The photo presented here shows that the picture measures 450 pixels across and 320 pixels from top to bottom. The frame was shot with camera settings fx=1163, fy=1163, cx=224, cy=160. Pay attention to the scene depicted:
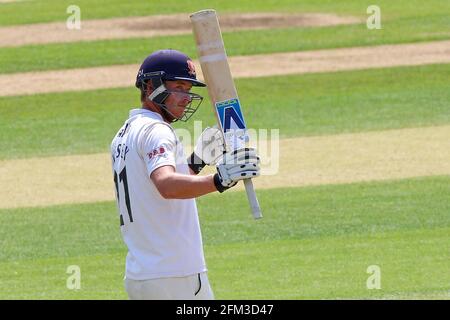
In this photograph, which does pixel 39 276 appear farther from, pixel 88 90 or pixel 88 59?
pixel 88 59

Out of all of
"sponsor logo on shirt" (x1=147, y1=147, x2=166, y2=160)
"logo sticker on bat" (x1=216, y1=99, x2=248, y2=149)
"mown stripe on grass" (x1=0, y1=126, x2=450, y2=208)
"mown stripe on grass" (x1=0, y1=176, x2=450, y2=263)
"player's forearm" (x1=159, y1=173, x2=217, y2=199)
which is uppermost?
"mown stripe on grass" (x1=0, y1=126, x2=450, y2=208)

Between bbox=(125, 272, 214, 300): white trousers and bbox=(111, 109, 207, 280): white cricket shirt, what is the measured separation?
0.03 metres

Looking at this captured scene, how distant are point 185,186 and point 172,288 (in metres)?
0.65

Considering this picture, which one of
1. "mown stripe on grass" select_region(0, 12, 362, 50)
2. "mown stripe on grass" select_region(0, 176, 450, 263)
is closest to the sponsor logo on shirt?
"mown stripe on grass" select_region(0, 176, 450, 263)

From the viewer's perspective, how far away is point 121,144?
6078 millimetres

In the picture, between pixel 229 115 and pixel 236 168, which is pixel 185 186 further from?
pixel 229 115

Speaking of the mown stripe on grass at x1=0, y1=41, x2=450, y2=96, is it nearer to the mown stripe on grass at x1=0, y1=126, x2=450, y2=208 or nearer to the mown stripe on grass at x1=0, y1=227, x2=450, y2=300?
the mown stripe on grass at x1=0, y1=126, x2=450, y2=208

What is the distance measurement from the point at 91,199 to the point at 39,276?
3.63 m

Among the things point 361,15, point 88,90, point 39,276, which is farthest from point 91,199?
point 361,15

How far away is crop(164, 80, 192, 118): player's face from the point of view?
20.1ft

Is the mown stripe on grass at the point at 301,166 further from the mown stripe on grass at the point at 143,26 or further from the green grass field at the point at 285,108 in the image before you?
the mown stripe on grass at the point at 143,26

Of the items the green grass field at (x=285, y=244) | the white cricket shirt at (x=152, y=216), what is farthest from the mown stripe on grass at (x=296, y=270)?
the white cricket shirt at (x=152, y=216)

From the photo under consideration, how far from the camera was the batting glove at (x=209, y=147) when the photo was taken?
6496 mm

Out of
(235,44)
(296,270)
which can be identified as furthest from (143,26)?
(296,270)
